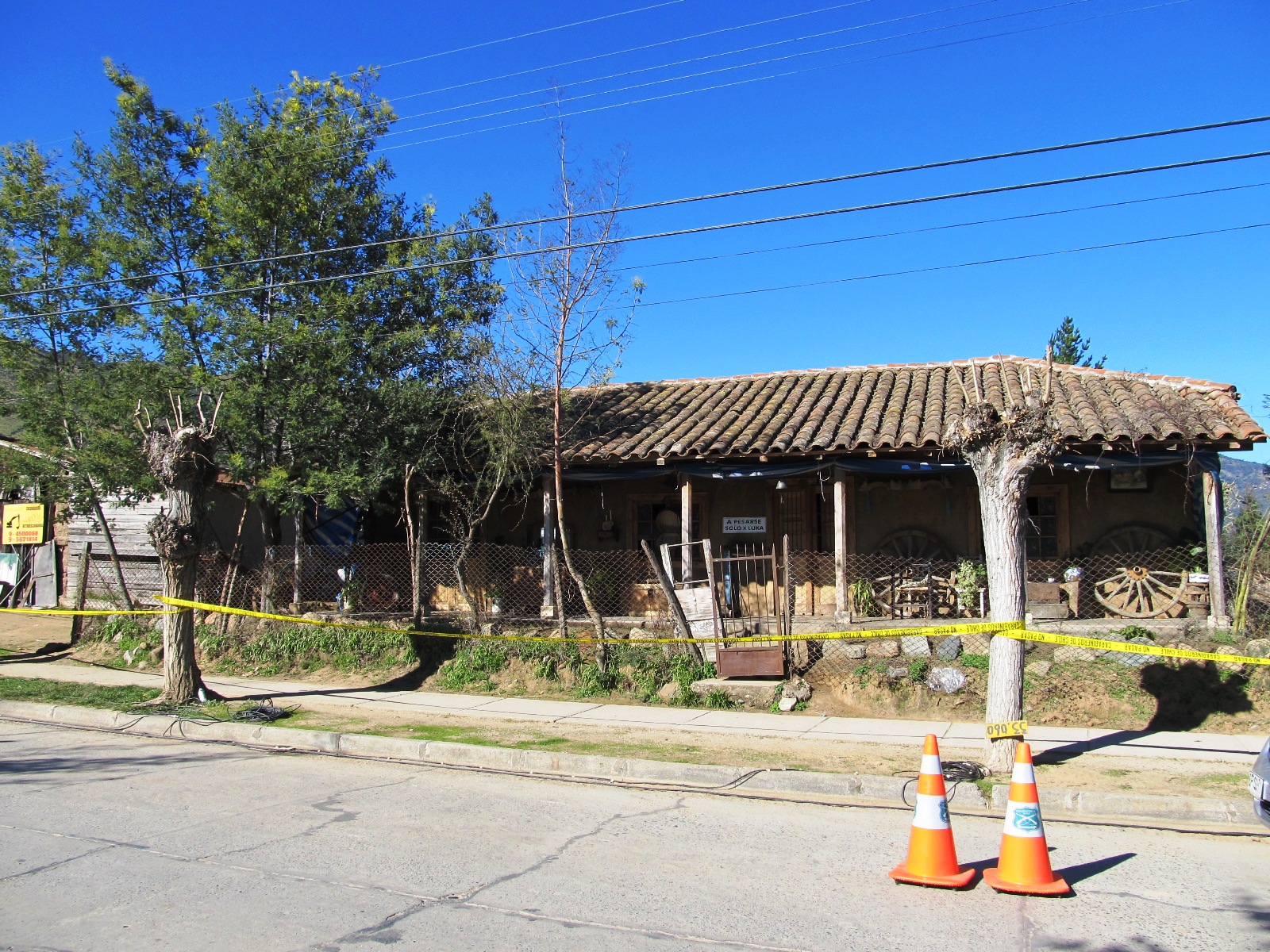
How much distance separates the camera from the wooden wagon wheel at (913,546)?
580 inches

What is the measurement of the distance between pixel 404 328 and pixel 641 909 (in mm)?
11739

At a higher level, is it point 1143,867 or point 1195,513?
point 1195,513

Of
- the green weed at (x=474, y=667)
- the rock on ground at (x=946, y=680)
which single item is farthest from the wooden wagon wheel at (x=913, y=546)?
the green weed at (x=474, y=667)

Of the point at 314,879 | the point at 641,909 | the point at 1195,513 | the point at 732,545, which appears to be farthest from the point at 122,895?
the point at 1195,513

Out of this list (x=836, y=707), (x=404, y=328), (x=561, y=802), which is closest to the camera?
(x=561, y=802)

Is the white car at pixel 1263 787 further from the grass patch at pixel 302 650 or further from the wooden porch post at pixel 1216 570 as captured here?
the grass patch at pixel 302 650

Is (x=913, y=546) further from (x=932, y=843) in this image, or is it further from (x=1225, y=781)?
(x=932, y=843)

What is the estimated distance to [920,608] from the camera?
13.4m

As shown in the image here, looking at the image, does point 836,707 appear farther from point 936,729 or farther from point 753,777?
point 753,777

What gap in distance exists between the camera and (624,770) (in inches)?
326

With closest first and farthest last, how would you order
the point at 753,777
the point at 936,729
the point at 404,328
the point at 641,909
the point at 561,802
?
1. the point at 641,909
2. the point at 561,802
3. the point at 753,777
4. the point at 936,729
5. the point at 404,328

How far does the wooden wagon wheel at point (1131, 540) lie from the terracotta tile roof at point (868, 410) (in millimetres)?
1907

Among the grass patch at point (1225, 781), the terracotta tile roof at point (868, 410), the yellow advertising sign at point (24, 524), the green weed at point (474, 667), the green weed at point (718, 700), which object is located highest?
the terracotta tile roof at point (868, 410)

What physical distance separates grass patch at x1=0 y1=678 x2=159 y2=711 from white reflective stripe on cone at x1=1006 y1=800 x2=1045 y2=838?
32.1 feet
